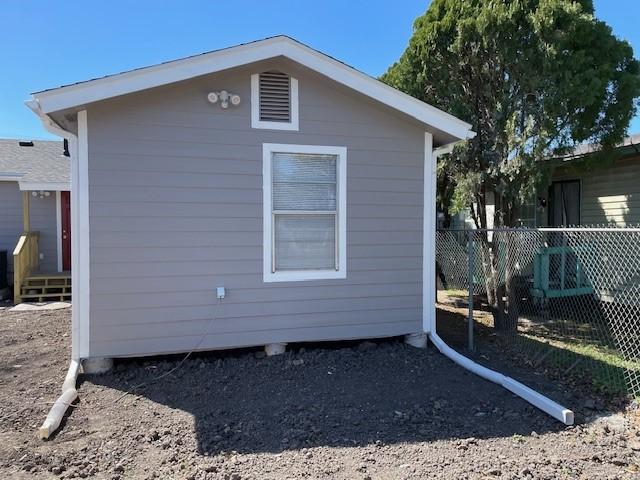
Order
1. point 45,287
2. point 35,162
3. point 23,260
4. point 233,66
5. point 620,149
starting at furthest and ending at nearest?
point 35,162, point 45,287, point 23,260, point 620,149, point 233,66

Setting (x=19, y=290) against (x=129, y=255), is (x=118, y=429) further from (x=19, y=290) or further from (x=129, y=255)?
(x=19, y=290)

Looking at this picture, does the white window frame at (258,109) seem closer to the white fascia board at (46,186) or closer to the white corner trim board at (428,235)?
the white corner trim board at (428,235)

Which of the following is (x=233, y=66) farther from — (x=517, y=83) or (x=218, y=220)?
(x=517, y=83)

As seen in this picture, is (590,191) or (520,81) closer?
(520,81)

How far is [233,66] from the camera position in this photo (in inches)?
177

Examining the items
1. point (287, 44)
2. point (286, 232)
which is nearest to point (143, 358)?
point (286, 232)

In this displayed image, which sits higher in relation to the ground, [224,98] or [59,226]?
[224,98]

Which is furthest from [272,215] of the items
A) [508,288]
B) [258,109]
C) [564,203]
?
[564,203]

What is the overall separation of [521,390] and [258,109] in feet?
12.3

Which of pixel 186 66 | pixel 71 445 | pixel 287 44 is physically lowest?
pixel 71 445

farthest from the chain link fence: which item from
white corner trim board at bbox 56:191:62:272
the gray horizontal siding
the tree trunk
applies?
white corner trim board at bbox 56:191:62:272

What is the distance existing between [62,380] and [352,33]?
409 inches

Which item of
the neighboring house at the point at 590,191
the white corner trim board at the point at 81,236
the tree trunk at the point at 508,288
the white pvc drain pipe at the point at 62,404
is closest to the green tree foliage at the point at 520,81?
the tree trunk at the point at 508,288

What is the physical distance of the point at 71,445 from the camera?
316cm
